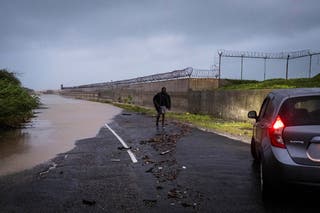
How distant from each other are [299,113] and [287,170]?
0.97m

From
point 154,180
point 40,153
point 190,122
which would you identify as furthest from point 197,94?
point 154,180

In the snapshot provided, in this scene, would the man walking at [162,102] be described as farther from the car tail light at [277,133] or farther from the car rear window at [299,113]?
the car tail light at [277,133]

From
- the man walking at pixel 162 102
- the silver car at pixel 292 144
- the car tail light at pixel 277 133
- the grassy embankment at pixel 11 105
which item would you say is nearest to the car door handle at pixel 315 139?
the silver car at pixel 292 144

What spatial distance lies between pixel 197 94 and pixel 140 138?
50.7 feet

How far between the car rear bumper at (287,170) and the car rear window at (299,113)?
18.9 inches

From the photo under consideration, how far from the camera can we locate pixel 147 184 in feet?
28.6

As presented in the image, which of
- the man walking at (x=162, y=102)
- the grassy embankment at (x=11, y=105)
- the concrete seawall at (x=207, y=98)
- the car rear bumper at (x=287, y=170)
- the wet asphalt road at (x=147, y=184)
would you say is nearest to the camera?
the car rear bumper at (x=287, y=170)

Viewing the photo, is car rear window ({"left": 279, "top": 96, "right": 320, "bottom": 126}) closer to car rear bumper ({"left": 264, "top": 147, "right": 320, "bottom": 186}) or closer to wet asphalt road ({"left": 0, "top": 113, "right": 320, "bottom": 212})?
car rear bumper ({"left": 264, "top": 147, "right": 320, "bottom": 186})

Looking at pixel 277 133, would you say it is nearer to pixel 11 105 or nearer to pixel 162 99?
pixel 11 105

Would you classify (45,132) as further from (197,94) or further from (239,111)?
(197,94)

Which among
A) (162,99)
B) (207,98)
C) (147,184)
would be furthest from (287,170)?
(207,98)

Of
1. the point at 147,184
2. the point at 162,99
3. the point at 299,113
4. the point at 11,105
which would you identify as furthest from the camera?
the point at 162,99

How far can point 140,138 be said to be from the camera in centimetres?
1741

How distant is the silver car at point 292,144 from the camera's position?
6520 millimetres
